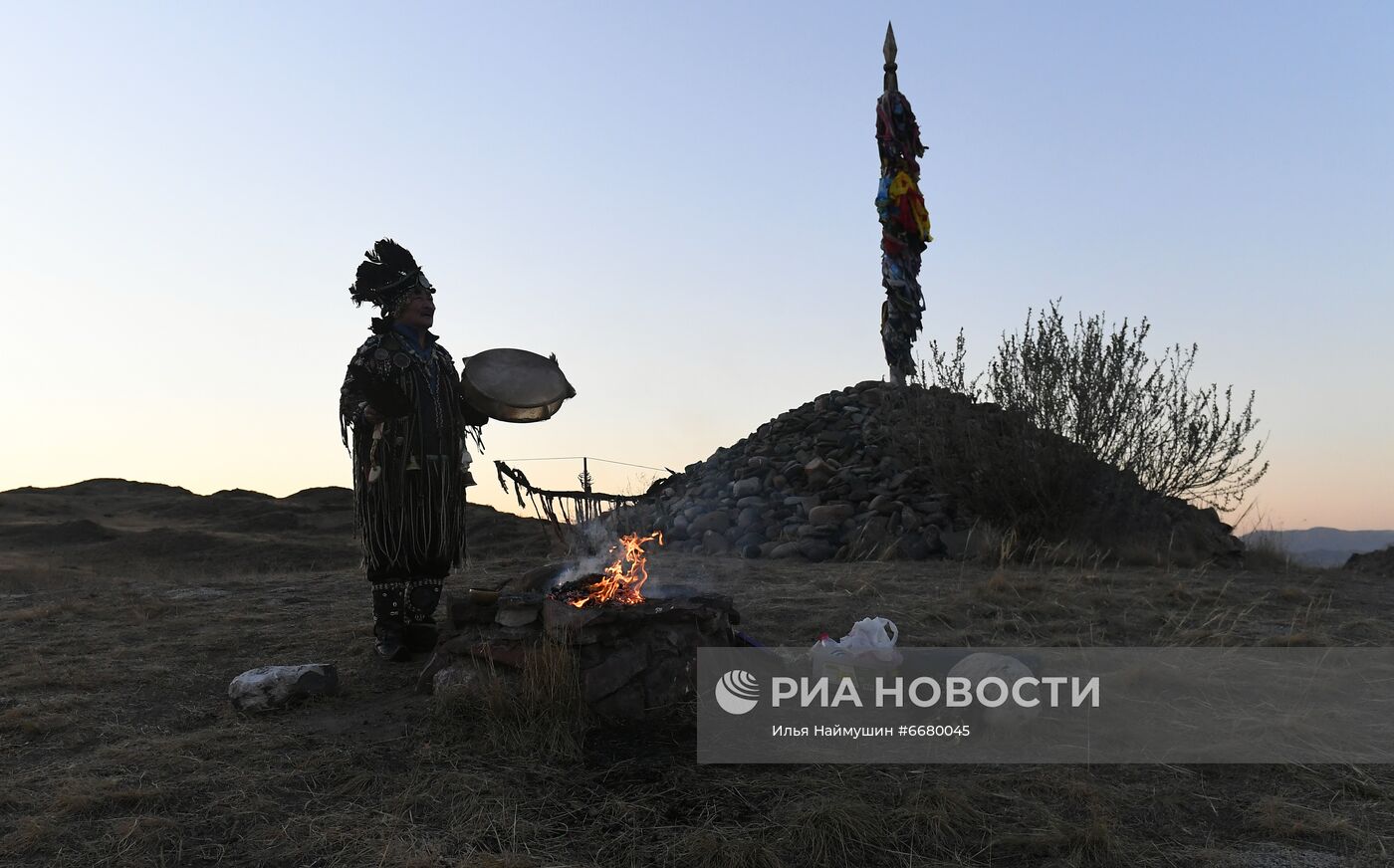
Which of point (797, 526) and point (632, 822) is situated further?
point (797, 526)

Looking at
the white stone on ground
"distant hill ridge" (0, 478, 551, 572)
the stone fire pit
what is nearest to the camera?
the stone fire pit

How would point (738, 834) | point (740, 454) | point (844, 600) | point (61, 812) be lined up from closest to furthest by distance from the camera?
point (738, 834), point (61, 812), point (844, 600), point (740, 454)

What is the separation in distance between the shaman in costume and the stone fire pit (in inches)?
34.5

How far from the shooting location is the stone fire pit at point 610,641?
14.8 feet

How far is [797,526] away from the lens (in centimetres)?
1147

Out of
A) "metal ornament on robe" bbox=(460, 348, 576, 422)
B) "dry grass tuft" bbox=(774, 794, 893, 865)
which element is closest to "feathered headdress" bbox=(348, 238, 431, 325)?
"metal ornament on robe" bbox=(460, 348, 576, 422)

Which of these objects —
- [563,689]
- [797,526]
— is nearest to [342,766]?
[563,689]

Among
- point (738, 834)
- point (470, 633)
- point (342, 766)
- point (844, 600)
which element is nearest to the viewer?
point (738, 834)

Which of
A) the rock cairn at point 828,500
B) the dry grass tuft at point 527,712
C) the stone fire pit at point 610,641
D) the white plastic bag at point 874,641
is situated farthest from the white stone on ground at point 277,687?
the rock cairn at point 828,500

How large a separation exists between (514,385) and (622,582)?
1476 millimetres

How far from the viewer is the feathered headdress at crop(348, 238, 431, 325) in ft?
19.1

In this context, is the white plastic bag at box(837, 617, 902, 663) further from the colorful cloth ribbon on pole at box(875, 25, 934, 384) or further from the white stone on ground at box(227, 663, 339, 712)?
the colorful cloth ribbon on pole at box(875, 25, 934, 384)

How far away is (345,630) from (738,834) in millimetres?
4733

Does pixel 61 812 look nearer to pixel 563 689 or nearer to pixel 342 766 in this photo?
pixel 342 766
